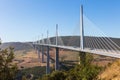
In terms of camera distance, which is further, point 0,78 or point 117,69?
point 117,69

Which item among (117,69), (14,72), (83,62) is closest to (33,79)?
(83,62)

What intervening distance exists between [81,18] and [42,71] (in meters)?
58.1

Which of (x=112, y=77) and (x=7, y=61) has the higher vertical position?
(x=7, y=61)

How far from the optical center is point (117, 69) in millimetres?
37594

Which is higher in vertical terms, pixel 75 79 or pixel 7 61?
pixel 7 61

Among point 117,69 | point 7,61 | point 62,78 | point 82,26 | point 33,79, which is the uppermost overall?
point 82,26

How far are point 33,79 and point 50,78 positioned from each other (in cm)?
4198

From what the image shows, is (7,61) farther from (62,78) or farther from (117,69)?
(62,78)

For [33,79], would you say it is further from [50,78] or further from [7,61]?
[7,61]

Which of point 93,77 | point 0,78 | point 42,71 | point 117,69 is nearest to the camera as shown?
point 0,78

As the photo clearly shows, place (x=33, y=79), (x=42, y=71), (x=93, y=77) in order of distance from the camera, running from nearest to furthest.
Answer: (x=93, y=77) < (x=33, y=79) < (x=42, y=71)

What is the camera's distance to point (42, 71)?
113438 mm

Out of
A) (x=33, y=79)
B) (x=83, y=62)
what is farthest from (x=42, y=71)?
(x=83, y=62)

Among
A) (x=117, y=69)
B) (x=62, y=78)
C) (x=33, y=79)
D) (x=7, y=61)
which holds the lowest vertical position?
(x=33, y=79)
